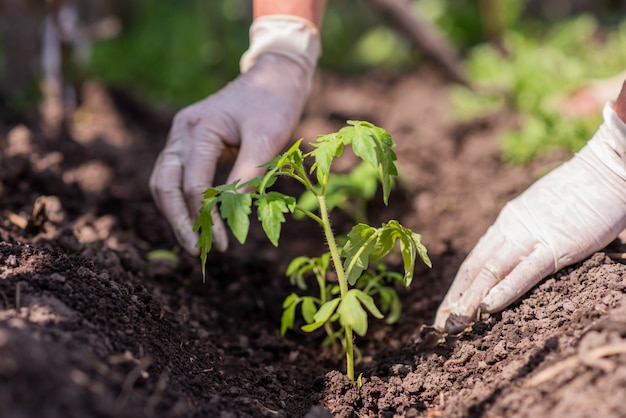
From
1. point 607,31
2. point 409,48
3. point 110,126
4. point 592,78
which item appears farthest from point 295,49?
point 607,31

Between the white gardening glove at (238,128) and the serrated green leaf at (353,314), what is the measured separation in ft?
2.84

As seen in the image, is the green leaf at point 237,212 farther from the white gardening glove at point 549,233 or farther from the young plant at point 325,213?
the white gardening glove at point 549,233

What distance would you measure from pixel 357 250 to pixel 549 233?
787mm

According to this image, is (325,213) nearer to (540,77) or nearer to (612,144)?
(612,144)

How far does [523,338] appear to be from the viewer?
194 cm

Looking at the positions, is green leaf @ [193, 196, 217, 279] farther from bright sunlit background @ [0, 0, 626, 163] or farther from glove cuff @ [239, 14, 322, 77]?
bright sunlit background @ [0, 0, 626, 163]

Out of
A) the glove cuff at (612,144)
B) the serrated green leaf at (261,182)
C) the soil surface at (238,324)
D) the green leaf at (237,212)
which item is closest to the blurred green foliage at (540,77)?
the soil surface at (238,324)

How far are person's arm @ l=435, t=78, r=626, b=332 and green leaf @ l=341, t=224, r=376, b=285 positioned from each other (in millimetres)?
525

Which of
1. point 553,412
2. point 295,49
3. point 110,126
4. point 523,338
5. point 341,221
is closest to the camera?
point 553,412

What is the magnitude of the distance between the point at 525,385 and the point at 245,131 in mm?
1540

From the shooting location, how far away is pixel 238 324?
2592 millimetres

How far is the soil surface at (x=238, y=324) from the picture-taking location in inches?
59.4

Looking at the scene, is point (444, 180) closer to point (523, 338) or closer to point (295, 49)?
point (295, 49)

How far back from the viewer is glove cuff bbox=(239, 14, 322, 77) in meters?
2.84
